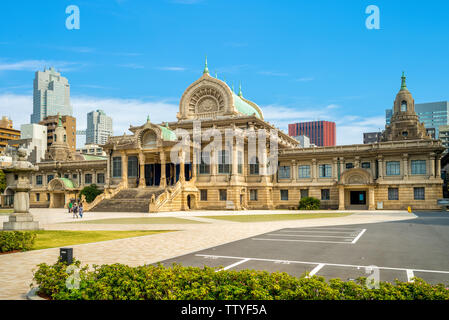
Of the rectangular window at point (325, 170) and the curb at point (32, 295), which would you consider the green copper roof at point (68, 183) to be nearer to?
the rectangular window at point (325, 170)

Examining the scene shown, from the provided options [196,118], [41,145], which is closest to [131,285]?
[196,118]

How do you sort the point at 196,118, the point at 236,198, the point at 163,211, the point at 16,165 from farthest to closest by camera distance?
the point at 196,118, the point at 236,198, the point at 163,211, the point at 16,165

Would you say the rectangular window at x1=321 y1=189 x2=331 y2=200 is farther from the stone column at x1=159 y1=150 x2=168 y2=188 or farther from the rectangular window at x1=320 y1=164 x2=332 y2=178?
the stone column at x1=159 y1=150 x2=168 y2=188

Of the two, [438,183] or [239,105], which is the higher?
[239,105]

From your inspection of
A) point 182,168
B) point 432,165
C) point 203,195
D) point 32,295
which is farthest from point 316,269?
point 432,165

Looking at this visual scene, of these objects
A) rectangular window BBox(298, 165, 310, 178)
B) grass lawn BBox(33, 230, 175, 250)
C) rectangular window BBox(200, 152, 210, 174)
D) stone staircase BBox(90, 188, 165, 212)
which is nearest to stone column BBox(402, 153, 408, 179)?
rectangular window BBox(298, 165, 310, 178)

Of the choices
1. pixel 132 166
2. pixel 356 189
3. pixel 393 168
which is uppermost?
pixel 132 166

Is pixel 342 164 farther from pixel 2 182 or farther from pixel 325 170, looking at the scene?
pixel 2 182

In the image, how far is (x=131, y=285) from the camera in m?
8.86

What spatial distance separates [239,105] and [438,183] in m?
32.5

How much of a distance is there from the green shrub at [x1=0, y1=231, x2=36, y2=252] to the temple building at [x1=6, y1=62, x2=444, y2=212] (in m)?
32.1

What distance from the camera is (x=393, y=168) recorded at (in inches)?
2239

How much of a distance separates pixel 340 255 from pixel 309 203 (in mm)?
42825

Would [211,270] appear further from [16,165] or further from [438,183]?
[438,183]
